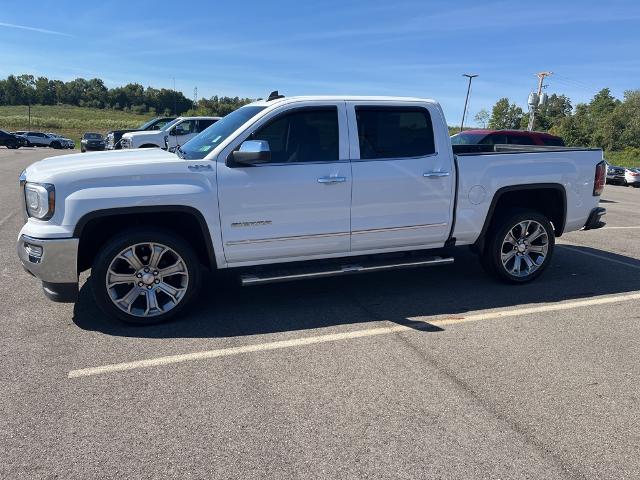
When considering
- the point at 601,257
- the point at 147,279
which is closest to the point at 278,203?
the point at 147,279

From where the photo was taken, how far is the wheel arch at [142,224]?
164 inches

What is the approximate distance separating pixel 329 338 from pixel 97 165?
244cm

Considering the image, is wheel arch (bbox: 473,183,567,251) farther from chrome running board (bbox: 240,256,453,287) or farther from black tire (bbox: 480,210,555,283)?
chrome running board (bbox: 240,256,453,287)

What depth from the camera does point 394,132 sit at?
5.06m

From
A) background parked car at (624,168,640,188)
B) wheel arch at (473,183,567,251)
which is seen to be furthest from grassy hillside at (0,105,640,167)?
wheel arch at (473,183,567,251)

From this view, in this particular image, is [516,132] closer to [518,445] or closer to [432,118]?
[432,118]

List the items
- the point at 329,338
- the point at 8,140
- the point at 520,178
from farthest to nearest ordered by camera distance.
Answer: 1. the point at 8,140
2. the point at 520,178
3. the point at 329,338

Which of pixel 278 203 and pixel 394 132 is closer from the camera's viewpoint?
pixel 278 203

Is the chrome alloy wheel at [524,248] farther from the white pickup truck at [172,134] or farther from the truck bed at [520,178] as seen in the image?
the white pickup truck at [172,134]

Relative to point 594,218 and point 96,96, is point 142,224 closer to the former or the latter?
point 594,218

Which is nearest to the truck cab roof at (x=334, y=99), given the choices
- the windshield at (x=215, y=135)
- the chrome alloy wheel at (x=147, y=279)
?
the windshield at (x=215, y=135)

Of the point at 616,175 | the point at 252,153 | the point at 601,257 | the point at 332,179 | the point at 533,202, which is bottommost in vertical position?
the point at 601,257

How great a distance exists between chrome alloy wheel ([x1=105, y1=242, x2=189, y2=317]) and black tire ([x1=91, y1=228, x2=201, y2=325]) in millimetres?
14

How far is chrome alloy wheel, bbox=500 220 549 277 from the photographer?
5664 mm
